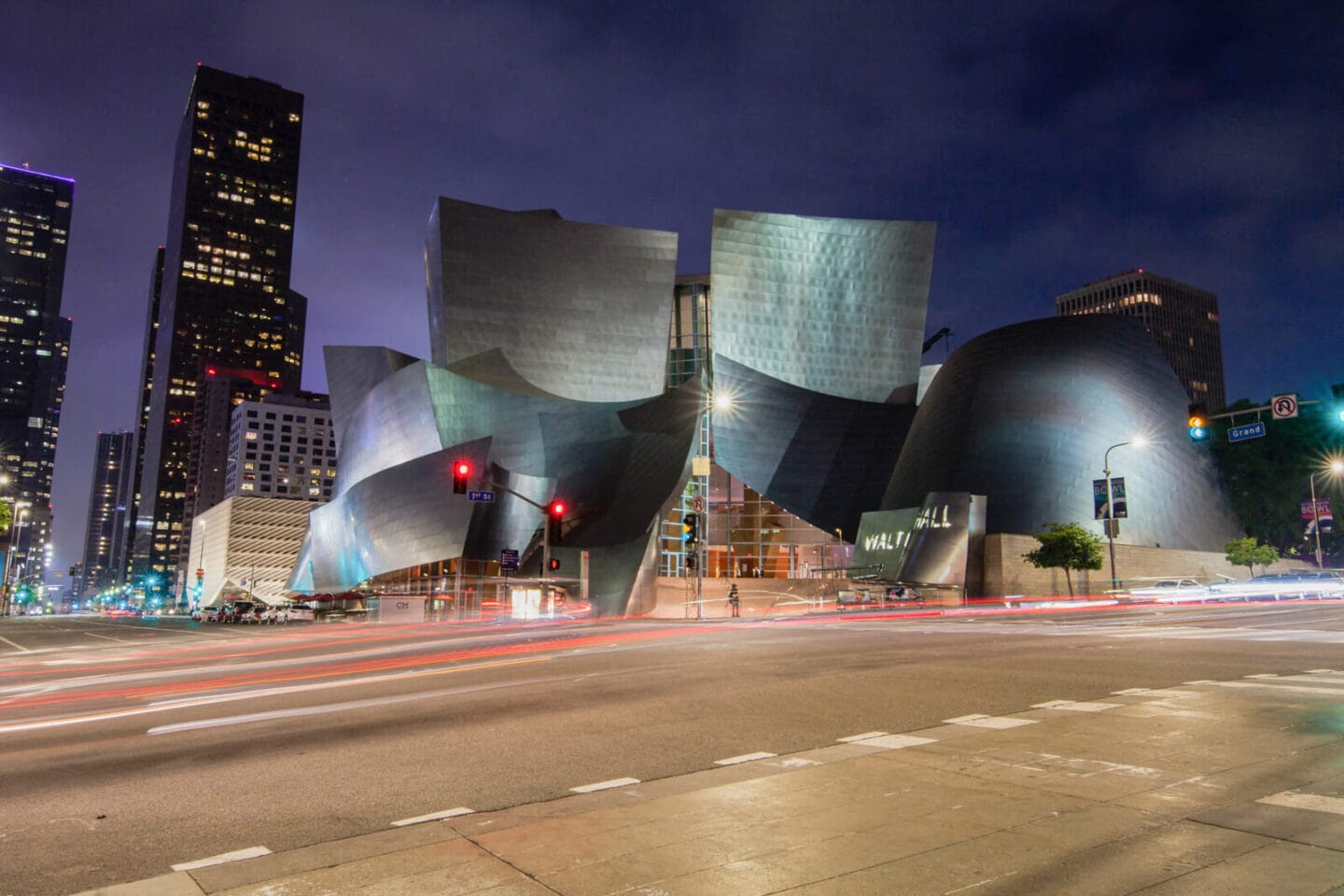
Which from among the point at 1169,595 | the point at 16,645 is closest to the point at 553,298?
the point at 16,645

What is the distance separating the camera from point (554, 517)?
32344 millimetres

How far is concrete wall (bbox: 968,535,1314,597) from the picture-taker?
148ft

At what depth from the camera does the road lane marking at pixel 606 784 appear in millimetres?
5898

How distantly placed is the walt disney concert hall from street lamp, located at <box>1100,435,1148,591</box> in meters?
0.78

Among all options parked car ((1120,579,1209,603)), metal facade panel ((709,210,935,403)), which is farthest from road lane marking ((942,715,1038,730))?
metal facade panel ((709,210,935,403))

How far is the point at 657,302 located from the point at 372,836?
59.1 metres

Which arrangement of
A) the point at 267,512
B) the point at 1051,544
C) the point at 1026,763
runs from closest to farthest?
1. the point at 1026,763
2. the point at 1051,544
3. the point at 267,512

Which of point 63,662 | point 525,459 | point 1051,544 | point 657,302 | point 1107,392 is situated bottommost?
point 63,662

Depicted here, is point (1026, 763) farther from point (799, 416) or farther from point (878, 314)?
point (878, 314)

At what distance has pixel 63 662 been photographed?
65.5 feet

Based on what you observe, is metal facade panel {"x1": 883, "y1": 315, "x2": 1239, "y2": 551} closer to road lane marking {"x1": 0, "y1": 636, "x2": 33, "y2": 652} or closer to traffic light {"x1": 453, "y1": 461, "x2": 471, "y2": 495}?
traffic light {"x1": 453, "y1": 461, "x2": 471, "y2": 495}

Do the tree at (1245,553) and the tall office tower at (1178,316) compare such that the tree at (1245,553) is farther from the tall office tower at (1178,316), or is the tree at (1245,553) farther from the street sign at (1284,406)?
the tall office tower at (1178,316)

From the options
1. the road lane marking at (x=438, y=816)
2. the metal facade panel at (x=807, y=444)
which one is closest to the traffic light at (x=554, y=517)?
the road lane marking at (x=438, y=816)

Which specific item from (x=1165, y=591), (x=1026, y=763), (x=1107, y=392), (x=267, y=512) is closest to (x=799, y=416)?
(x=1107, y=392)
